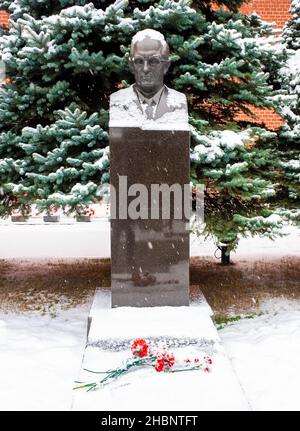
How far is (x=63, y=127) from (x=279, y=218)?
7.98 feet

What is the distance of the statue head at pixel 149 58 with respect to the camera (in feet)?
13.3

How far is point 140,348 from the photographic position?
317cm

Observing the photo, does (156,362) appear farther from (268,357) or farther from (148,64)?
(148,64)

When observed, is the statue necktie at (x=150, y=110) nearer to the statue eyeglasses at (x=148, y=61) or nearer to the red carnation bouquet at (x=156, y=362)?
the statue eyeglasses at (x=148, y=61)

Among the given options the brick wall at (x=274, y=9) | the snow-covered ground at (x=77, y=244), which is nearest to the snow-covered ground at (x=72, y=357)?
the snow-covered ground at (x=77, y=244)

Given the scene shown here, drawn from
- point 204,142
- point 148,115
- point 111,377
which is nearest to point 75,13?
point 148,115

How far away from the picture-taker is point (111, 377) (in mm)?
2980

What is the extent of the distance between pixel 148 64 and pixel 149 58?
0.17ft

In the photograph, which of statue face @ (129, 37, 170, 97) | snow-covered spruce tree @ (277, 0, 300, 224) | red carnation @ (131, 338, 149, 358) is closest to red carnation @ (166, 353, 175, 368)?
red carnation @ (131, 338, 149, 358)

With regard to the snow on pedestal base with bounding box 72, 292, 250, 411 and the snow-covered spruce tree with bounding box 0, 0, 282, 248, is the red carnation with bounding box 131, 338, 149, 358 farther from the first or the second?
the snow-covered spruce tree with bounding box 0, 0, 282, 248

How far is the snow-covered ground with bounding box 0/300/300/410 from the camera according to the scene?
128 inches

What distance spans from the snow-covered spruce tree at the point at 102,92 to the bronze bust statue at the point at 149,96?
58cm

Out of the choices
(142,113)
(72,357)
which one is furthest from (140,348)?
(142,113)

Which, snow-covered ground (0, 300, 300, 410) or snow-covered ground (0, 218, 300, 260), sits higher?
snow-covered ground (0, 300, 300, 410)
